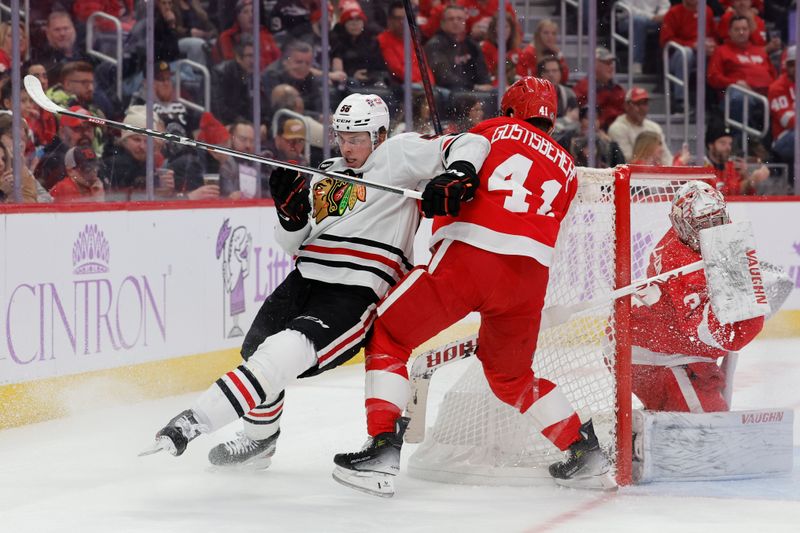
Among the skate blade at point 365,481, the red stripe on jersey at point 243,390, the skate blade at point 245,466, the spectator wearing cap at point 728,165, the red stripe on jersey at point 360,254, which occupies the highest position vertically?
the spectator wearing cap at point 728,165

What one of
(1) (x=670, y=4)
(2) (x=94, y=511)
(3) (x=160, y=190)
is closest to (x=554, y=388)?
(2) (x=94, y=511)

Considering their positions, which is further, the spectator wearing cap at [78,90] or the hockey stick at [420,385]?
the spectator wearing cap at [78,90]

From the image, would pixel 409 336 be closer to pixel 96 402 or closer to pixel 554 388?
pixel 554 388

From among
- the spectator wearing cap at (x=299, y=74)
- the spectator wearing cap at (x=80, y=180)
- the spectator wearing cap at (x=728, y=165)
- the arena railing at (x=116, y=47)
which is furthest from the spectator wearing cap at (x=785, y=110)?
the spectator wearing cap at (x=80, y=180)

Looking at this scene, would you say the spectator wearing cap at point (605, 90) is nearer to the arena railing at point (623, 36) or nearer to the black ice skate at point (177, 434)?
the arena railing at point (623, 36)

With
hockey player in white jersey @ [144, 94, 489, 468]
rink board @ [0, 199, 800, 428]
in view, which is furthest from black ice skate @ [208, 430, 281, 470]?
rink board @ [0, 199, 800, 428]

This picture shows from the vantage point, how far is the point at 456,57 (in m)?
7.16

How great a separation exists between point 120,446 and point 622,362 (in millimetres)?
1609

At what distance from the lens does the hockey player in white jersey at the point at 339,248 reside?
3.28 meters

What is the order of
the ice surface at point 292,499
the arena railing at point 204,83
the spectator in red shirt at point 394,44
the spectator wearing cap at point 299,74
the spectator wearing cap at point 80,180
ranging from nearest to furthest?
the ice surface at point 292,499 < the spectator wearing cap at point 80,180 < the arena railing at point 204,83 < the spectator wearing cap at point 299,74 < the spectator in red shirt at point 394,44

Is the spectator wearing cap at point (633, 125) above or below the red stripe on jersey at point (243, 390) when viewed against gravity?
above

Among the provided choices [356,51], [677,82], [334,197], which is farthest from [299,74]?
[334,197]

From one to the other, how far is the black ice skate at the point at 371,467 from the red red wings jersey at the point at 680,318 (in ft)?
2.92

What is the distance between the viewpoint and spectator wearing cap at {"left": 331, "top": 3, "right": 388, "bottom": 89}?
21.9ft
